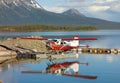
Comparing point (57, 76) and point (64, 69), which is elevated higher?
point (64, 69)

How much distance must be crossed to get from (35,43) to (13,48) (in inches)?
242

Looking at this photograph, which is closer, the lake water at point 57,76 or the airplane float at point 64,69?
the lake water at point 57,76

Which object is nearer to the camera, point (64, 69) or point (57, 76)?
point (57, 76)

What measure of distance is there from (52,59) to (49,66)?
415 centimetres

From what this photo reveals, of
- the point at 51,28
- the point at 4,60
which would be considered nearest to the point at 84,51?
the point at 4,60

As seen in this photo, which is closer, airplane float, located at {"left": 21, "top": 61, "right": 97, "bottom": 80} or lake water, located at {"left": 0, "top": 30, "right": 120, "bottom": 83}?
lake water, located at {"left": 0, "top": 30, "right": 120, "bottom": 83}

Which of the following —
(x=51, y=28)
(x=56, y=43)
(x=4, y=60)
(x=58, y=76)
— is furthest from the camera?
(x=51, y=28)

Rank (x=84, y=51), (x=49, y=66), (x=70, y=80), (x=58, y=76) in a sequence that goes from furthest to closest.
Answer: (x=84, y=51) < (x=49, y=66) < (x=58, y=76) < (x=70, y=80)

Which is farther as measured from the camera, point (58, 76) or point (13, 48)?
point (13, 48)

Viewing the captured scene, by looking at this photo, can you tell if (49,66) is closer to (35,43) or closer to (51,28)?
(35,43)

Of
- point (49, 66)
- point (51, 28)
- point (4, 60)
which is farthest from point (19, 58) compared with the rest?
point (51, 28)

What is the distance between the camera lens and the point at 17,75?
90.6 ft

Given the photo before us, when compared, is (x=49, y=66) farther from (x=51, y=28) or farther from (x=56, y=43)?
(x=51, y=28)

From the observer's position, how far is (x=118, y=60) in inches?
1467
